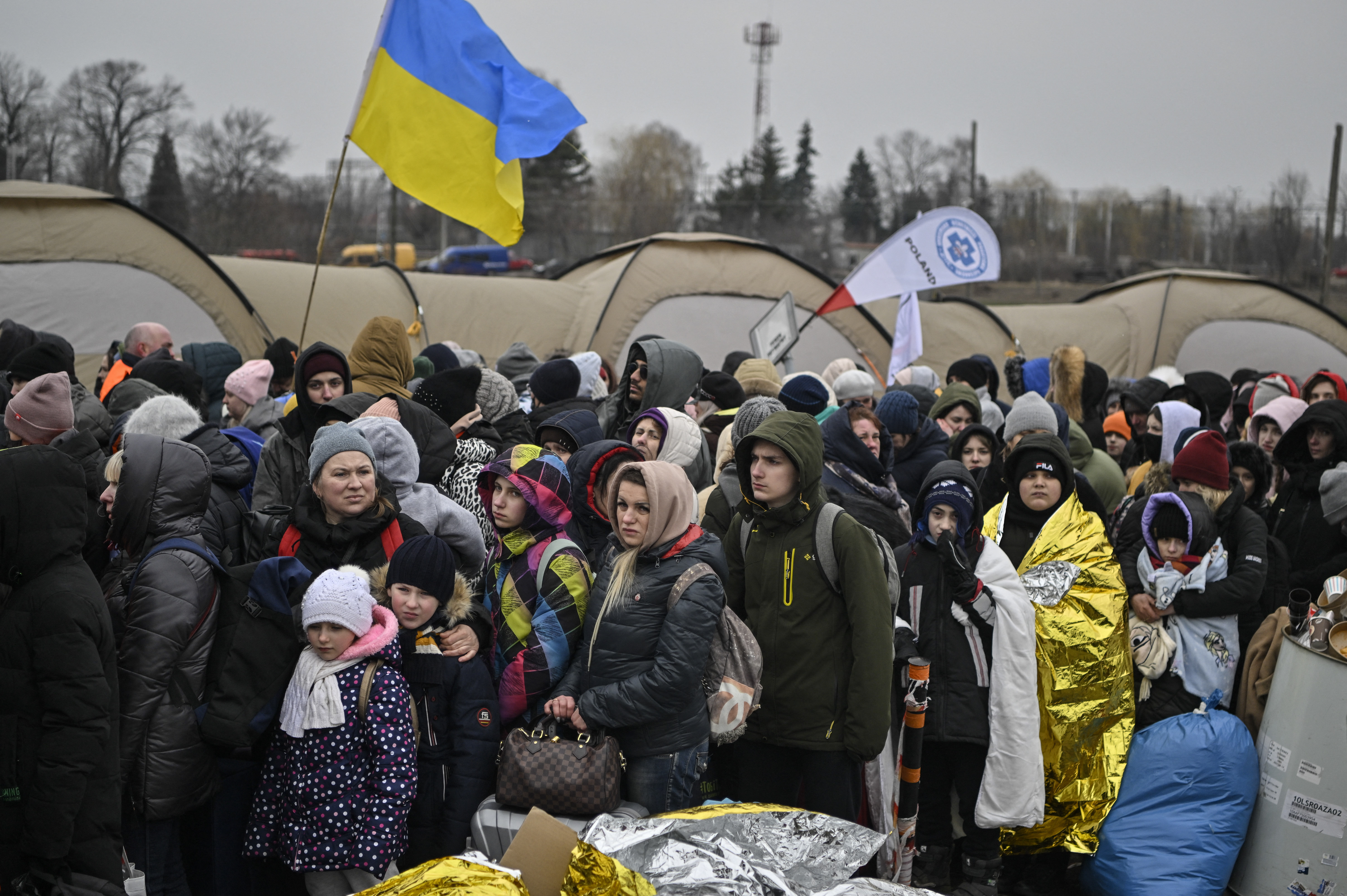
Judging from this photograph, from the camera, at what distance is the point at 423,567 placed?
11.9ft

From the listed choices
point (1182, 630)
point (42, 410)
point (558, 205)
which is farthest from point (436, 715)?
point (558, 205)

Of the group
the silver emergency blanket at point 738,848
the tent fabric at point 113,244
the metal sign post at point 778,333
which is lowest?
the silver emergency blanket at point 738,848

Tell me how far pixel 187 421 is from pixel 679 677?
2.51 m

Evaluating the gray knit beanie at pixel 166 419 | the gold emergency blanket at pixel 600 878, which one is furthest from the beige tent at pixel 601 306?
the gold emergency blanket at pixel 600 878

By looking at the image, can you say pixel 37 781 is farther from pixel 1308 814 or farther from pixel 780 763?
pixel 1308 814

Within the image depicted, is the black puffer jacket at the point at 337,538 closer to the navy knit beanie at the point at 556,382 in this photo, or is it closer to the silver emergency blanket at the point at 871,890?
the silver emergency blanket at the point at 871,890

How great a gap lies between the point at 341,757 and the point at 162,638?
2.27ft

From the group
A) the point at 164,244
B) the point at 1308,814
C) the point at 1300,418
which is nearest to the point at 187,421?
the point at 1308,814

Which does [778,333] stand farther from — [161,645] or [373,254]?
[373,254]

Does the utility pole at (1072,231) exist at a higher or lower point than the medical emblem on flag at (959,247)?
higher

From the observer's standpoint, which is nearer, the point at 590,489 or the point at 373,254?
the point at 590,489

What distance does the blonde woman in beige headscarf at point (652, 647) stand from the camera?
352cm

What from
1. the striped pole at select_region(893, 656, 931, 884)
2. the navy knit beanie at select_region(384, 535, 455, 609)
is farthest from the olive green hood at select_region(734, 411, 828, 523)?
the navy knit beanie at select_region(384, 535, 455, 609)

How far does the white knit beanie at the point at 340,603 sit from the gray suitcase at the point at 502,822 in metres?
0.76
